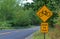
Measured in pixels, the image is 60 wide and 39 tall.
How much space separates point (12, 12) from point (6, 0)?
914 centimetres

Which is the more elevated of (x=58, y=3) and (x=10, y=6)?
(x=58, y=3)

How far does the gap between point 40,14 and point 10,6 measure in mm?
75198

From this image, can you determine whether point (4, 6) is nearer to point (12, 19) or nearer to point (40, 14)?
point (12, 19)

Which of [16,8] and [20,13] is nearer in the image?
[20,13]

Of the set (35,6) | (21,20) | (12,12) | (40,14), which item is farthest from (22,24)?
(40,14)

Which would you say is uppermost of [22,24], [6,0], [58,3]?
[58,3]

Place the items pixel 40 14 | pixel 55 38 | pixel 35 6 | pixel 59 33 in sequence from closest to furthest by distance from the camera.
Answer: pixel 40 14
pixel 55 38
pixel 59 33
pixel 35 6

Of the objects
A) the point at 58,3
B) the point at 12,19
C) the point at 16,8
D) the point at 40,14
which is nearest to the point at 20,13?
the point at 12,19

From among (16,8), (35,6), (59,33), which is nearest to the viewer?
(59,33)

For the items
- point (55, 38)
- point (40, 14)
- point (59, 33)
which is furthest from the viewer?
point (59, 33)

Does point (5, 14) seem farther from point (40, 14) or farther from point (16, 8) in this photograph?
point (40, 14)

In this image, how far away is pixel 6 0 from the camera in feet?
316

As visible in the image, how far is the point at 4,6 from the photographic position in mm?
90750

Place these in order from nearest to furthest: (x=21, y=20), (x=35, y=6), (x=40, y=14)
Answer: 1. (x=40, y=14)
2. (x=35, y=6)
3. (x=21, y=20)
